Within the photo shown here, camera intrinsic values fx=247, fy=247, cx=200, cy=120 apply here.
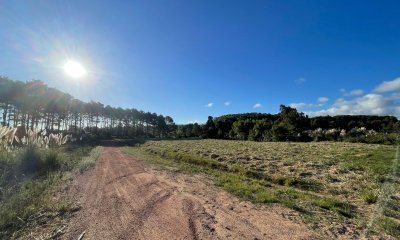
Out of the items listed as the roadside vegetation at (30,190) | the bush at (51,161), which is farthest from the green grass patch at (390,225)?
the bush at (51,161)

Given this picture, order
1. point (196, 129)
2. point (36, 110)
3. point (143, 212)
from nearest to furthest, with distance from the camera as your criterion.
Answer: point (143, 212), point (36, 110), point (196, 129)

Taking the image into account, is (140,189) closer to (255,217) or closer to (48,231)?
(48,231)

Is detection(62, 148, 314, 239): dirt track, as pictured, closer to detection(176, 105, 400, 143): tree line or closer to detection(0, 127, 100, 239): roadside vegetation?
detection(0, 127, 100, 239): roadside vegetation

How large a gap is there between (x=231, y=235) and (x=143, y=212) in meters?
2.53

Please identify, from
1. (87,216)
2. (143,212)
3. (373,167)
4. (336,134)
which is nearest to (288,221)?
(143,212)

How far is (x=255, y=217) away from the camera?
20.6 feet

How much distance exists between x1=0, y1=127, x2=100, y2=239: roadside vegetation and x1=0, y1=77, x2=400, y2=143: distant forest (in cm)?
2418

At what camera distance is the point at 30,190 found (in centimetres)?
838

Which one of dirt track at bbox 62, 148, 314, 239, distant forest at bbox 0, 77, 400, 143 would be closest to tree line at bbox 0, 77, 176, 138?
distant forest at bbox 0, 77, 400, 143

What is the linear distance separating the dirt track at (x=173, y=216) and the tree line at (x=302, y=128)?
35149mm

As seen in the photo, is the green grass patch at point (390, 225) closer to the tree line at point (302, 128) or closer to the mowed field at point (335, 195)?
the mowed field at point (335, 195)

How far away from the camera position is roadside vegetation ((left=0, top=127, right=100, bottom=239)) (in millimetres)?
5820

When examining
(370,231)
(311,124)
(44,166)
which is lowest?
(370,231)

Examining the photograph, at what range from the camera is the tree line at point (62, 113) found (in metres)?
50.3
